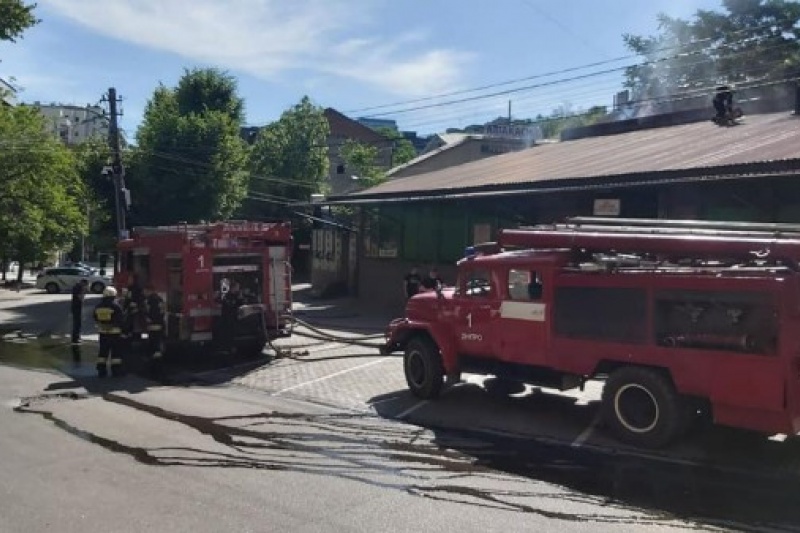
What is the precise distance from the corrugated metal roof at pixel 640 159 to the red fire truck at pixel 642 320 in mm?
6009

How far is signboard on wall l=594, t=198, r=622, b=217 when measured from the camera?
17.8 meters

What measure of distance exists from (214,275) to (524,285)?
24.0ft

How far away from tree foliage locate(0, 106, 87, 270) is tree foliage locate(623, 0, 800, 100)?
3215cm

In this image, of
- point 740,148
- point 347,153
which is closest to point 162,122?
point 347,153

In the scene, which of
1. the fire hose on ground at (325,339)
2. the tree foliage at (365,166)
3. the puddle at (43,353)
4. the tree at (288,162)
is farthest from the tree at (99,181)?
the fire hose on ground at (325,339)

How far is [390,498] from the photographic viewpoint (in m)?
6.61

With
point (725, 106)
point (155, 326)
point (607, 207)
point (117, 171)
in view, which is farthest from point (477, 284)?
point (117, 171)

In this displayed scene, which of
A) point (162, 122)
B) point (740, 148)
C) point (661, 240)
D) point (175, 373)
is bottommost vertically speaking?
point (175, 373)

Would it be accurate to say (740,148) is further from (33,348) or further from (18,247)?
(18,247)

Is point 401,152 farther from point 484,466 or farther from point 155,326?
point 484,466

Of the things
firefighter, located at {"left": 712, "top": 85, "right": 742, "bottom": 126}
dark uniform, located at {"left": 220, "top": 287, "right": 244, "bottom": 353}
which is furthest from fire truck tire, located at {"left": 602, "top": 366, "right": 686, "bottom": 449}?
firefighter, located at {"left": 712, "top": 85, "right": 742, "bottom": 126}

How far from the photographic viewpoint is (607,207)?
18.0m

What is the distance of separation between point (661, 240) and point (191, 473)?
A: 220 inches

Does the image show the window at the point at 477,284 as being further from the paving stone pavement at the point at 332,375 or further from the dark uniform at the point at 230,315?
the dark uniform at the point at 230,315
